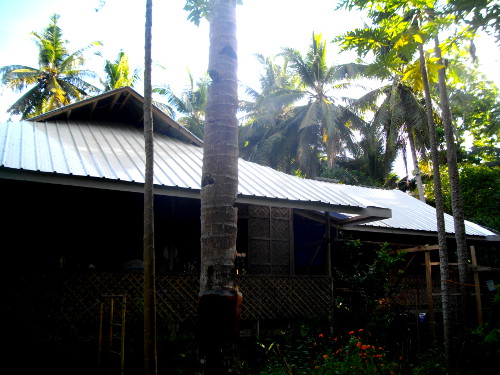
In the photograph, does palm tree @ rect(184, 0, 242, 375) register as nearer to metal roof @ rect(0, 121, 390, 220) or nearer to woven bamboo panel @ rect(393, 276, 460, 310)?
metal roof @ rect(0, 121, 390, 220)

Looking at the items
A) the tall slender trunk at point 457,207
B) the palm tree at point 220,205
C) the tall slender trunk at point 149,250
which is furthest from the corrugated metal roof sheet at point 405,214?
the palm tree at point 220,205

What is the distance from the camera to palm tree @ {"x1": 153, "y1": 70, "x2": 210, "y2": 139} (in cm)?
3234

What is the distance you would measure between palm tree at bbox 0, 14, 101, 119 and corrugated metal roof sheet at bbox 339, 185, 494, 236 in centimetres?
1892

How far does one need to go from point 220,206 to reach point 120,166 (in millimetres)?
5262

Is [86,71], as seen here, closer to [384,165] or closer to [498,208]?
[384,165]

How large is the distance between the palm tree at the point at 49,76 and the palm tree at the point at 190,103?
534cm

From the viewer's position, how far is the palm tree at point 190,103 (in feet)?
106

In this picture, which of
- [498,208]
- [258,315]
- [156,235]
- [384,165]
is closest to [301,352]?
[258,315]

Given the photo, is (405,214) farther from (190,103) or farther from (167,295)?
(190,103)

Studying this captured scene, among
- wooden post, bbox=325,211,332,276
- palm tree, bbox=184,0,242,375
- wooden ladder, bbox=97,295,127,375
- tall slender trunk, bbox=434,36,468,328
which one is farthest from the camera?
wooden post, bbox=325,211,332,276

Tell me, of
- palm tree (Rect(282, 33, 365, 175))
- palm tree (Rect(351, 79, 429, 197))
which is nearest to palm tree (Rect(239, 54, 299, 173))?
palm tree (Rect(282, 33, 365, 175))

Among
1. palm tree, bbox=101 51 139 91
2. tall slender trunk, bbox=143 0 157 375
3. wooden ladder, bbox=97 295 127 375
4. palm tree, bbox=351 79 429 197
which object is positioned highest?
palm tree, bbox=101 51 139 91

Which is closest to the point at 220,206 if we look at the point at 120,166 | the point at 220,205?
the point at 220,205

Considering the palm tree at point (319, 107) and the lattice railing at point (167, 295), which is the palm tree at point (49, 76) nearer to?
the palm tree at point (319, 107)
